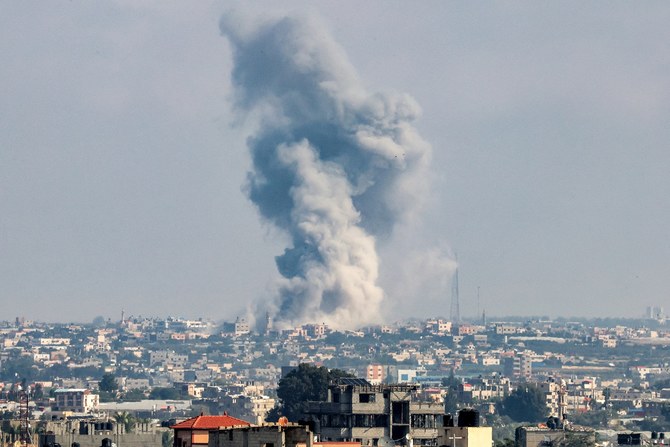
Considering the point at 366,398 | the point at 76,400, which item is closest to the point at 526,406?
the point at 76,400

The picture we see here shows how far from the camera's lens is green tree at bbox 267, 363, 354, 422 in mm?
118812

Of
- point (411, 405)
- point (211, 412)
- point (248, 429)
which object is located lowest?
point (248, 429)

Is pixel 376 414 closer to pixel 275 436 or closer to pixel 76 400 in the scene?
pixel 275 436

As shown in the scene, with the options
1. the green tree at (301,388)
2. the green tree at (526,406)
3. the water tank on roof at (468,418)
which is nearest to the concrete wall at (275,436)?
the water tank on roof at (468,418)

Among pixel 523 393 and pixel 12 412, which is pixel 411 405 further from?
pixel 523 393

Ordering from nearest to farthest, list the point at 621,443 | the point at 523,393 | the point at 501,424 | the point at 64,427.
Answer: the point at 621,443 < the point at 64,427 < the point at 501,424 < the point at 523,393

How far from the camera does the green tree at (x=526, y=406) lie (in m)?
189

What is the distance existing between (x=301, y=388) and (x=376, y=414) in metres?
38.3

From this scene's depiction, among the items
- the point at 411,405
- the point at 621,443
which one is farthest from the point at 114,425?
the point at 411,405

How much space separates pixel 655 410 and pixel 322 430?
11723 centimetres

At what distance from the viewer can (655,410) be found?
196125 mm

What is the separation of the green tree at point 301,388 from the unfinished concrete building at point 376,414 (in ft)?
105

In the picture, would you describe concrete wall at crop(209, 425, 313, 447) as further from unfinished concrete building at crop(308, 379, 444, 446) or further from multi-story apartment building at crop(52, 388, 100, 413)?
multi-story apartment building at crop(52, 388, 100, 413)

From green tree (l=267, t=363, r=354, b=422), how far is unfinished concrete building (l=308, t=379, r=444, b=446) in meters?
32.1
